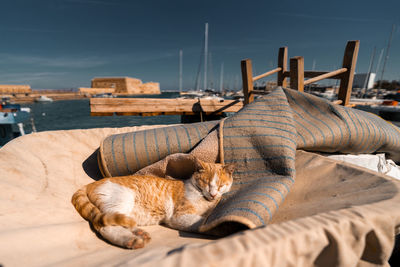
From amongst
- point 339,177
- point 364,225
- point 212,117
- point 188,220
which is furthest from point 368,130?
point 212,117

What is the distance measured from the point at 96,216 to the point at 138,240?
32 centimetres

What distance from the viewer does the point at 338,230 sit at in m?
0.58

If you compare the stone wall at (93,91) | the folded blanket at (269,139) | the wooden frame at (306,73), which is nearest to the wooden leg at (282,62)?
the wooden frame at (306,73)

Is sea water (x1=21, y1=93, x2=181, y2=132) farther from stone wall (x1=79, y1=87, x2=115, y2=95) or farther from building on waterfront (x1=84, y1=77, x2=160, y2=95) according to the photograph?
building on waterfront (x1=84, y1=77, x2=160, y2=95)

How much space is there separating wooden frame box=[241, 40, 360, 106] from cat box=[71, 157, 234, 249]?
1.48 m

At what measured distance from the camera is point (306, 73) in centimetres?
280

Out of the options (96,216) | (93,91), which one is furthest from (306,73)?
(93,91)

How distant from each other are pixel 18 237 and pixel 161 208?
702mm

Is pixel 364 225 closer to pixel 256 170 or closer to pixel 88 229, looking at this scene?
pixel 256 170

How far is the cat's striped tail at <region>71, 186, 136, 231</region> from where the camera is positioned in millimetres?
995

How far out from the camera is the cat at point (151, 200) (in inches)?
40.7

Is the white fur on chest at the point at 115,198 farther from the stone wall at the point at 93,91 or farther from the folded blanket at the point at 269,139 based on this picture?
the stone wall at the point at 93,91

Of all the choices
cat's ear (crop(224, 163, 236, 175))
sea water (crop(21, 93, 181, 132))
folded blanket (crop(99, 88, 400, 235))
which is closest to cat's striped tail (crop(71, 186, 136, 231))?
folded blanket (crop(99, 88, 400, 235))

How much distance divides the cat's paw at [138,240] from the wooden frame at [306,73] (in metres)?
2.12
